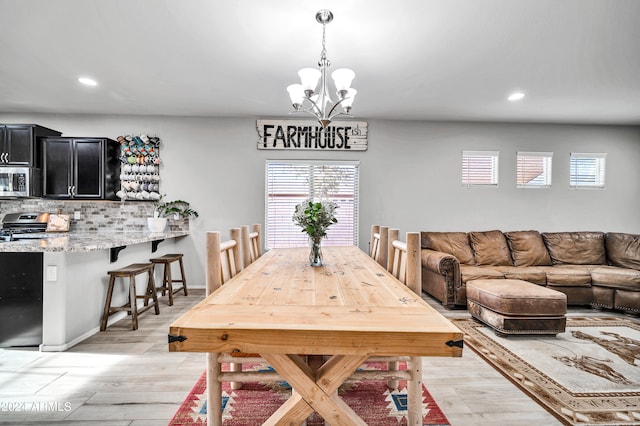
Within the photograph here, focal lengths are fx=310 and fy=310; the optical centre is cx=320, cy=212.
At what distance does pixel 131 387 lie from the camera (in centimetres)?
203

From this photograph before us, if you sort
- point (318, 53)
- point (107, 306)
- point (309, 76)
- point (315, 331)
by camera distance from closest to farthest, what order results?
1. point (315, 331)
2. point (309, 76)
3. point (318, 53)
4. point (107, 306)

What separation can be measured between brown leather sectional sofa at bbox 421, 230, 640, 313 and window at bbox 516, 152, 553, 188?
820 millimetres

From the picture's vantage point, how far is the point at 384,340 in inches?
39.0

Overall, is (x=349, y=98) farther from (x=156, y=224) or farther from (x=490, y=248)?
(x=156, y=224)

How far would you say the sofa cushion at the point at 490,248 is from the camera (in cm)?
426

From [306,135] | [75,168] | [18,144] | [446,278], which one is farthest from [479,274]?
[18,144]

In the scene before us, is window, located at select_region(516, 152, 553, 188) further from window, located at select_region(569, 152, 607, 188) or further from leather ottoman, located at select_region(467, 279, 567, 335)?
leather ottoman, located at select_region(467, 279, 567, 335)

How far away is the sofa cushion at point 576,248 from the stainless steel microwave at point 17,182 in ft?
23.4

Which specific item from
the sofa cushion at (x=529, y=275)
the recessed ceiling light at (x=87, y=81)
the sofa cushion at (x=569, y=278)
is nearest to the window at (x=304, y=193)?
the sofa cushion at (x=529, y=275)

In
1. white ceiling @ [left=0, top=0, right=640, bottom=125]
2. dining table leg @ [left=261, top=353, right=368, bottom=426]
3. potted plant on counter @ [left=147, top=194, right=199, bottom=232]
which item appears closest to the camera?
dining table leg @ [left=261, top=353, right=368, bottom=426]

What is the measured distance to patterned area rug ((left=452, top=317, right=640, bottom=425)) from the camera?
1831 millimetres

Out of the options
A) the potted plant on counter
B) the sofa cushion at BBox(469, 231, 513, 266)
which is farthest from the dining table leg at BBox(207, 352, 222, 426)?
the sofa cushion at BBox(469, 231, 513, 266)

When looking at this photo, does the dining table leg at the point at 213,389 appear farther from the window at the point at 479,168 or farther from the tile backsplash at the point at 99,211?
the window at the point at 479,168

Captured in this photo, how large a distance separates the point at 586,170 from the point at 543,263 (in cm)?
185
